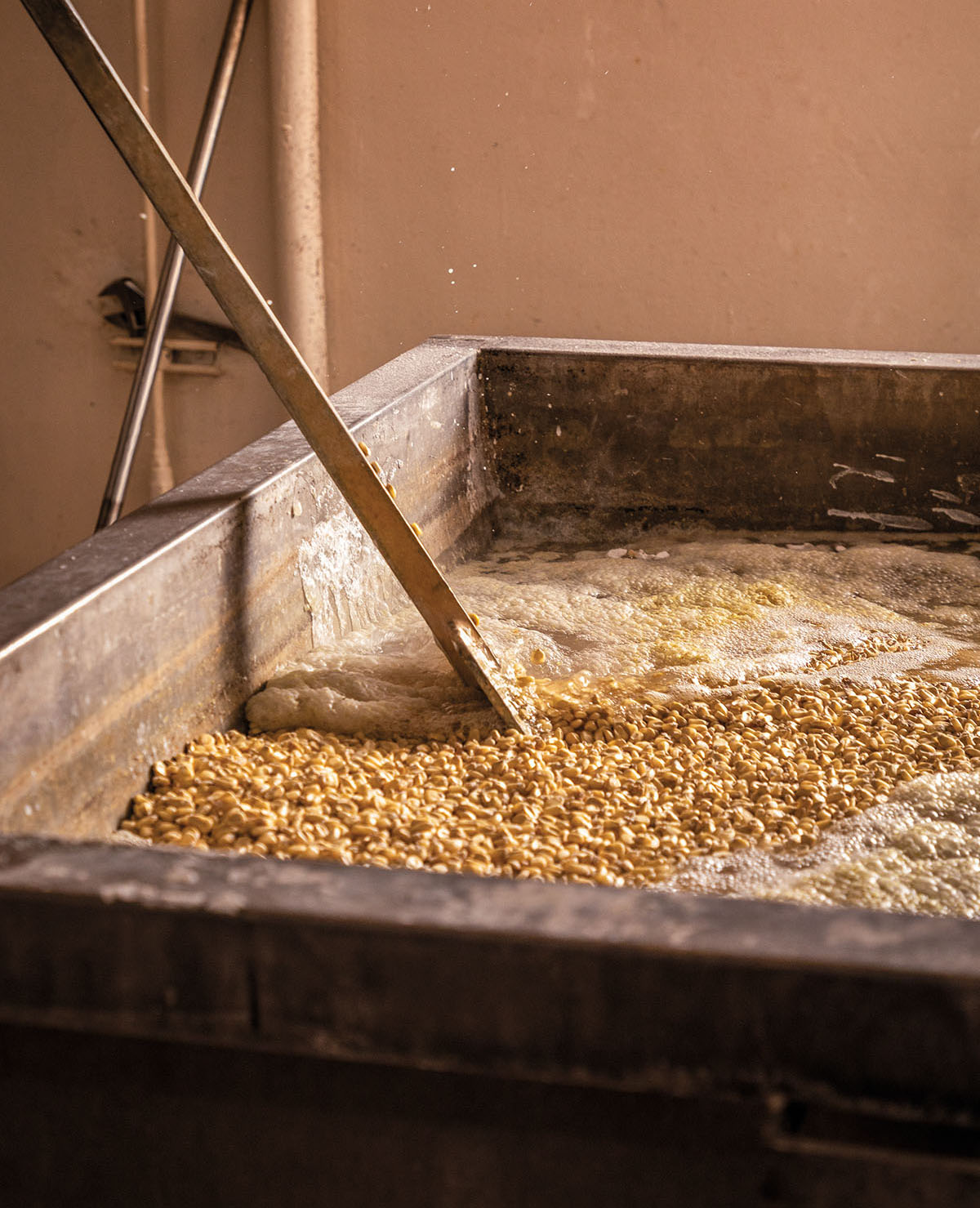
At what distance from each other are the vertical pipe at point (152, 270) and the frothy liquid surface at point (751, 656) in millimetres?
1816

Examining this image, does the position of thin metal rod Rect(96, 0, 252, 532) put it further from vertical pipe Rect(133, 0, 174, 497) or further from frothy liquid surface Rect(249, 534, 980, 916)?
frothy liquid surface Rect(249, 534, 980, 916)

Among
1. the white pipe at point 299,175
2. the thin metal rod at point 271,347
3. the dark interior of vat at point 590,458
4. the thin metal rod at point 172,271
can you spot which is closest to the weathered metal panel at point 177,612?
the dark interior of vat at point 590,458

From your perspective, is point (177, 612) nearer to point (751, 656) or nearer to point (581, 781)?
point (581, 781)

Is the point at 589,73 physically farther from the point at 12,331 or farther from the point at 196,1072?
the point at 196,1072

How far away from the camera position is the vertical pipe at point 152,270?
11.9 feet

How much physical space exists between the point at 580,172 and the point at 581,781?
8.16 feet

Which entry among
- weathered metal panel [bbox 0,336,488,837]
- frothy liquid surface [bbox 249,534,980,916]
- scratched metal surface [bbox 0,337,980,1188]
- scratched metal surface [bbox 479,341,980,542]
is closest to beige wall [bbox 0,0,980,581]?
scratched metal surface [bbox 479,341,980,542]

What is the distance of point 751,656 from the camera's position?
1.91 meters

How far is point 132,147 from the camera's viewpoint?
58.8 inches

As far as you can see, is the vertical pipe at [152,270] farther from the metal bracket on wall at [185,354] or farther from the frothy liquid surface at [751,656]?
the frothy liquid surface at [751,656]

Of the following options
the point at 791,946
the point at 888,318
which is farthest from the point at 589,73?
the point at 791,946

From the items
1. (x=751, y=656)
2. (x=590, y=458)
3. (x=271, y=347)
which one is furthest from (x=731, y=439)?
(x=271, y=347)

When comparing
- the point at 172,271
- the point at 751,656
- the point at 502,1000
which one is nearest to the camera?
the point at 502,1000

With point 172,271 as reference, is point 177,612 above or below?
below
